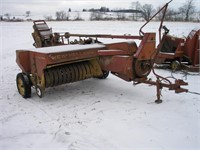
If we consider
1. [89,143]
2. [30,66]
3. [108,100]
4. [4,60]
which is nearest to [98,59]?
[108,100]

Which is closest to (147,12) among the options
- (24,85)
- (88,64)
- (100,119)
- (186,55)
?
(186,55)

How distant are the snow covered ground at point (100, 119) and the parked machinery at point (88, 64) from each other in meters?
0.38

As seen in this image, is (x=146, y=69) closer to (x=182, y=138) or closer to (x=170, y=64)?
(x=182, y=138)

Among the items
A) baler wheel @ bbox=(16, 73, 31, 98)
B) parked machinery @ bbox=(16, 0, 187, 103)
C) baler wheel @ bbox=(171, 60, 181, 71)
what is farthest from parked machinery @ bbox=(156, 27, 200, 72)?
baler wheel @ bbox=(16, 73, 31, 98)

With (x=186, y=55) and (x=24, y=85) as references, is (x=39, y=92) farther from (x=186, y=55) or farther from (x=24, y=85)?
(x=186, y=55)

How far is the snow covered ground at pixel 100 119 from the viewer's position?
4.11 meters

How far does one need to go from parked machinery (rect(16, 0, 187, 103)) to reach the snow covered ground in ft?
1.24

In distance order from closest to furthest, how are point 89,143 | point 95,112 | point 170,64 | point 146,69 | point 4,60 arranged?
point 89,143, point 95,112, point 146,69, point 170,64, point 4,60

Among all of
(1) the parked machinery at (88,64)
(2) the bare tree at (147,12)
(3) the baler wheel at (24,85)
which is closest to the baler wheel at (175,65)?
A: (2) the bare tree at (147,12)

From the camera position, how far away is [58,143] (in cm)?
412

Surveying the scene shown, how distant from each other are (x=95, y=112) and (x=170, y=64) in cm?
421

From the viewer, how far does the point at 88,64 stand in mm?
6602

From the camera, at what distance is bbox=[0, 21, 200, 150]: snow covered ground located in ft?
13.5

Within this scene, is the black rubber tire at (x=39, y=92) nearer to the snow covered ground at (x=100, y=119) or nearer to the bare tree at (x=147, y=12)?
the snow covered ground at (x=100, y=119)
